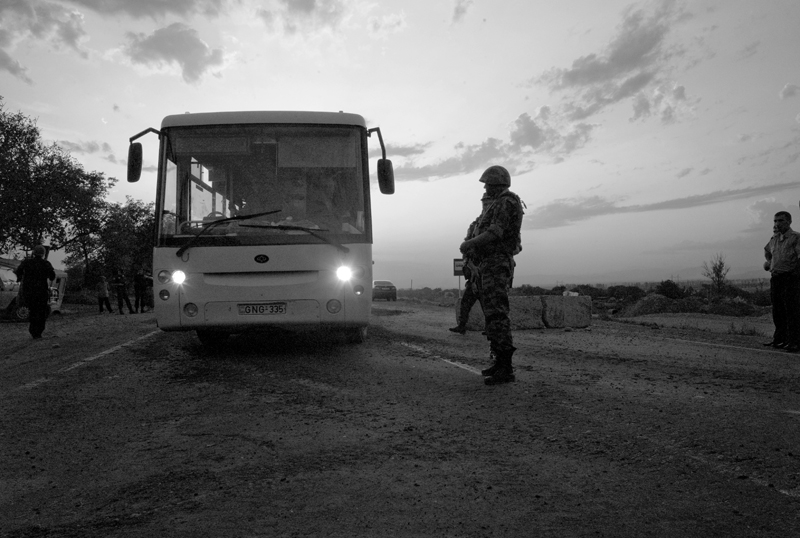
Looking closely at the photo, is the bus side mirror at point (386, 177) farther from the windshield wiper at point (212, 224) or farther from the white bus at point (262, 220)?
the windshield wiper at point (212, 224)

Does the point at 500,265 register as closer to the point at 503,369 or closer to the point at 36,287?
the point at 503,369

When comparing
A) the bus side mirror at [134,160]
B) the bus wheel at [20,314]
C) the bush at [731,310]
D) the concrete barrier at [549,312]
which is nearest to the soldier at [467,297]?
the concrete barrier at [549,312]

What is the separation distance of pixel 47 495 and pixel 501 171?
4.40m

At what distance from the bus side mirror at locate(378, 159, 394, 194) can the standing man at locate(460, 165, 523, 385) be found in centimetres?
218

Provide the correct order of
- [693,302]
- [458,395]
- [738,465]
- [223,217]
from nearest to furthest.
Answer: [738,465]
[458,395]
[223,217]
[693,302]

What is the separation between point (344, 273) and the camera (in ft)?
23.8

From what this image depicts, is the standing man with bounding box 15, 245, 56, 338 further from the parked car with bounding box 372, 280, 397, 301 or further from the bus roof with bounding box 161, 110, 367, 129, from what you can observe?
the parked car with bounding box 372, 280, 397, 301

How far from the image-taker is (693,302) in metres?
24.2

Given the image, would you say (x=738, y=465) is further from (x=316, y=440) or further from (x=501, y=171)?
(x=501, y=171)

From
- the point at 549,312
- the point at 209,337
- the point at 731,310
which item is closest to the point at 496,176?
the point at 209,337

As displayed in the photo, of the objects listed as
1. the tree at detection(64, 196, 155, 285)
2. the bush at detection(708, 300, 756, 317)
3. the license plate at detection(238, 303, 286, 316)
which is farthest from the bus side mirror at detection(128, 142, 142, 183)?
the tree at detection(64, 196, 155, 285)

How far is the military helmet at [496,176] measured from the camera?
18.8 feet

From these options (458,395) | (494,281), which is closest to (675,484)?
(458,395)

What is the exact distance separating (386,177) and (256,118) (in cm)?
181
